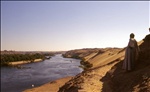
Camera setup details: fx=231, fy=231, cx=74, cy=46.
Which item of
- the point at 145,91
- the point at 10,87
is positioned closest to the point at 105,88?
the point at 145,91

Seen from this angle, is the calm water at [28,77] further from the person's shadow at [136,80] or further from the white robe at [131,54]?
the white robe at [131,54]

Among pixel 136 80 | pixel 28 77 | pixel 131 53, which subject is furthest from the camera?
pixel 28 77

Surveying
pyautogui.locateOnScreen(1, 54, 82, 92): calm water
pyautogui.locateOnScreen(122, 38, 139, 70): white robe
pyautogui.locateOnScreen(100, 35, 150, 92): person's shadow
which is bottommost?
pyautogui.locateOnScreen(1, 54, 82, 92): calm water

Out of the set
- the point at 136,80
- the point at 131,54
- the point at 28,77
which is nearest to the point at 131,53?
the point at 131,54

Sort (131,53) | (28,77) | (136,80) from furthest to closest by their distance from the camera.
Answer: (28,77)
(131,53)
(136,80)

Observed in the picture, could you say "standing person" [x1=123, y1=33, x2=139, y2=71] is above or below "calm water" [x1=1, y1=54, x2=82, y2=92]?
above

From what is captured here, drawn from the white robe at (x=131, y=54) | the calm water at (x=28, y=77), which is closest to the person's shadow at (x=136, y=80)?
the white robe at (x=131, y=54)

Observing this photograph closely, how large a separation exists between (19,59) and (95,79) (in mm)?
68669

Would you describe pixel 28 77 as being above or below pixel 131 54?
below

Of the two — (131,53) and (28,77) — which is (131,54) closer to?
(131,53)

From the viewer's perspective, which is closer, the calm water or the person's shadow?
the person's shadow

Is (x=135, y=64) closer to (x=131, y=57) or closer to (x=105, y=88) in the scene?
(x=131, y=57)

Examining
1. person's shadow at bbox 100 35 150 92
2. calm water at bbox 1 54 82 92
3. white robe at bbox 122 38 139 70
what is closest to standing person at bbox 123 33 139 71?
white robe at bbox 122 38 139 70

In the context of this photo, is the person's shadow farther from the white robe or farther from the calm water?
the calm water
